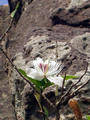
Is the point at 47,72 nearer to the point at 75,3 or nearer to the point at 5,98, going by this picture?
the point at 5,98

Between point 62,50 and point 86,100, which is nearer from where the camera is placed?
point 86,100

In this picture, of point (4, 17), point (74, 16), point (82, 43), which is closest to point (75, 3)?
point (74, 16)

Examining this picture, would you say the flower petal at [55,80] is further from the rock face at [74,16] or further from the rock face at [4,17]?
the rock face at [4,17]

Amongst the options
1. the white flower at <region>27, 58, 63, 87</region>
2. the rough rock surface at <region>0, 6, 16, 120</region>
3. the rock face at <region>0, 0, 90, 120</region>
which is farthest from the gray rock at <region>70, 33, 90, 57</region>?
the white flower at <region>27, 58, 63, 87</region>

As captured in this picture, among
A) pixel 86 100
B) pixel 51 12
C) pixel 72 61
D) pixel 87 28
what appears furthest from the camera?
pixel 51 12

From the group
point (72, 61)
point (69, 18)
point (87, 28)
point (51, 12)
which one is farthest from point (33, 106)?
point (51, 12)

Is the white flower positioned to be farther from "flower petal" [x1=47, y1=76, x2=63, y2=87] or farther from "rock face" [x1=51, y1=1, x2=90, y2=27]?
"rock face" [x1=51, y1=1, x2=90, y2=27]

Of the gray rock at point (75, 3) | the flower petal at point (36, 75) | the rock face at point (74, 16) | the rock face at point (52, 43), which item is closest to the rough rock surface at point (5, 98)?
the rock face at point (52, 43)

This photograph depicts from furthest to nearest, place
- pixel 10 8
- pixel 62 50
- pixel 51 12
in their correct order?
pixel 10 8 < pixel 51 12 < pixel 62 50

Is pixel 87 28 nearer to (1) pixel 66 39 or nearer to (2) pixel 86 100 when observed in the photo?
(1) pixel 66 39
